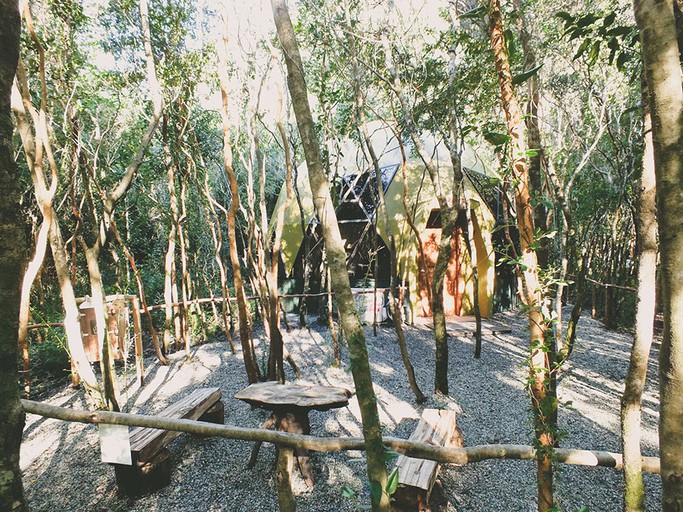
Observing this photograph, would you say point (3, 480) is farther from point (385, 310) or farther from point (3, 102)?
point (385, 310)

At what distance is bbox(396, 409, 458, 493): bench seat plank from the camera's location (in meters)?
2.62

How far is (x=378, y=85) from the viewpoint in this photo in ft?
21.1

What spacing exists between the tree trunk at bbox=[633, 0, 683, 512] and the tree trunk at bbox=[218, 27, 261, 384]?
369cm

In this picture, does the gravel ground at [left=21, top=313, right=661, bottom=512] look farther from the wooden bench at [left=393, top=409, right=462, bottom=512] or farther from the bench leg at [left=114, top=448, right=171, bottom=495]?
the wooden bench at [left=393, top=409, right=462, bottom=512]

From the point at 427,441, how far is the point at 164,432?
2446 mm

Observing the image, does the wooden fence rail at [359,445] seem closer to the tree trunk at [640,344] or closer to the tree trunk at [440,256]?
the tree trunk at [640,344]

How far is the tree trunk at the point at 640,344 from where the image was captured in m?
1.89

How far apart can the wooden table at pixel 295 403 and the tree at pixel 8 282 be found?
2.05 meters

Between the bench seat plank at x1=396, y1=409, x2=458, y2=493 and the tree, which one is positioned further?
the bench seat plank at x1=396, y1=409, x2=458, y2=493

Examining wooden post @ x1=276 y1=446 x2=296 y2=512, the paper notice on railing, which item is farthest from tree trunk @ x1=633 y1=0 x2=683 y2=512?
the paper notice on railing

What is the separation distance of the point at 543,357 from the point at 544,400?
234mm

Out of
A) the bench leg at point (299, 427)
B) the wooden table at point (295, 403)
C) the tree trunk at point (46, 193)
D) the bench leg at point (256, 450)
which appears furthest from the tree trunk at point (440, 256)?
the tree trunk at point (46, 193)

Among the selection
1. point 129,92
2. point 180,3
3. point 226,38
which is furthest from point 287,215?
point 226,38

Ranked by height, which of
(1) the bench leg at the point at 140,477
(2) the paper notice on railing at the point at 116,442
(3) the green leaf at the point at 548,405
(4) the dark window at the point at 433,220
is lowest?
(1) the bench leg at the point at 140,477
